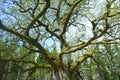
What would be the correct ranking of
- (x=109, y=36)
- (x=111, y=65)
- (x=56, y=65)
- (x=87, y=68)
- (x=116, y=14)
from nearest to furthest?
1. (x=116, y=14)
2. (x=56, y=65)
3. (x=109, y=36)
4. (x=87, y=68)
5. (x=111, y=65)

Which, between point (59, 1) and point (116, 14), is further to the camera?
point (59, 1)

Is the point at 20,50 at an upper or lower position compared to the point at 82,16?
lower

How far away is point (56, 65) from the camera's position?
9930mm

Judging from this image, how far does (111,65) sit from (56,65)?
2150 centimetres

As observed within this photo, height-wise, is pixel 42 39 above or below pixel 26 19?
below

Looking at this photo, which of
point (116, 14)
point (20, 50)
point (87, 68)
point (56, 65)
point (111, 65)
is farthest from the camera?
point (111, 65)

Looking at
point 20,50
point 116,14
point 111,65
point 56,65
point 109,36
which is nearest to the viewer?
point 116,14

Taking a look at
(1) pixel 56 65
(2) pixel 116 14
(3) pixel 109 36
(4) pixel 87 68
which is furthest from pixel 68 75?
(4) pixel 87 68

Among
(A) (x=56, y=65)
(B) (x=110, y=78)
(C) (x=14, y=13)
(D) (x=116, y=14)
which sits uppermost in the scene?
(C) (x=14, y=13)

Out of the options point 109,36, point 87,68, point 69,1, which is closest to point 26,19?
point 69,1

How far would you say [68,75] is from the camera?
32.8 feet

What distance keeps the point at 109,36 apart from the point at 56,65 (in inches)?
123

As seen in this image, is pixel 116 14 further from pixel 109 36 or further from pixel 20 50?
pixel 20 50

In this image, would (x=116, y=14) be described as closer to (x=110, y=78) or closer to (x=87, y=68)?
(x=87, y=68)
